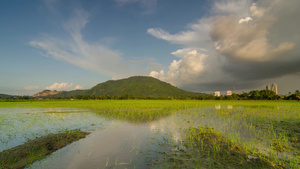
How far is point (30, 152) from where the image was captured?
7.27 metres

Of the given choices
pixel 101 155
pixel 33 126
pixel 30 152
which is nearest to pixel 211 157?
pixel 101 155

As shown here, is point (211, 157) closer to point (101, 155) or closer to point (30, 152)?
point (101, 155)

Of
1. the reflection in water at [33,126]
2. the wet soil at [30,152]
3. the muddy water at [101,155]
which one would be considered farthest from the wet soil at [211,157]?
the reflection in water at [33,126]

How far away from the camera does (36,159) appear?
670 centimetres

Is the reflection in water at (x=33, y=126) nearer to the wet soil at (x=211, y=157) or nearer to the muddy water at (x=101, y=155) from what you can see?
the muddy water at (x=101, y=155)

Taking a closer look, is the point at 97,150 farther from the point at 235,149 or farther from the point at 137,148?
the point at 235,149

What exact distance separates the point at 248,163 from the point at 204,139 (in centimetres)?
363

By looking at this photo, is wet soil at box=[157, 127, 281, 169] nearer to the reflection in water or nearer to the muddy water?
the muddy water

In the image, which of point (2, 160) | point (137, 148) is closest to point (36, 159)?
point (2, 160)

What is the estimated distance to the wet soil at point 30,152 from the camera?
6267mm

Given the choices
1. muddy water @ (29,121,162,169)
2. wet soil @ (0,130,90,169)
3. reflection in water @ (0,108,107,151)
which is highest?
wet soil @ (0,130,90,169)

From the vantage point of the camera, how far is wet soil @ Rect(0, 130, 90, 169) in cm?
627

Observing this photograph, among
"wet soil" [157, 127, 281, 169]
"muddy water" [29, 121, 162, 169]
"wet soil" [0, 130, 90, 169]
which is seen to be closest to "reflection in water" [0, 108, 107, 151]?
"wet soil" [0, 130, 90, 169]

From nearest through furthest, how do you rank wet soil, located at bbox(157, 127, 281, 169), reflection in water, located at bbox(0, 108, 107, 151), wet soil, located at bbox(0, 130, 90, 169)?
wet soil, located at bbox(157, 127, 281, 169)
wet soil, located at bbox(0, 130, 90, 169)
reflection in water, located at bbox(0, 108, 107, 151)
